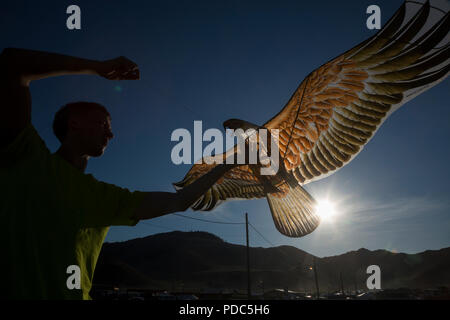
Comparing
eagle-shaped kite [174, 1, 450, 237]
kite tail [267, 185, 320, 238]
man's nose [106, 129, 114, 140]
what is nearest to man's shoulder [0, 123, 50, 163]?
man's nose [106, 129, 114, 140]

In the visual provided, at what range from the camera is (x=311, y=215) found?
2.76m

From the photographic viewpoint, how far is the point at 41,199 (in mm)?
882

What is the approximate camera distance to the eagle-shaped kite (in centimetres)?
213

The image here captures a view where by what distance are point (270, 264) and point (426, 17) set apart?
93744mm

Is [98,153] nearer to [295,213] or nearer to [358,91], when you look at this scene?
[295,213]

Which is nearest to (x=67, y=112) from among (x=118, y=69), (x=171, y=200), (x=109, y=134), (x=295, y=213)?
(x=109, y=134)

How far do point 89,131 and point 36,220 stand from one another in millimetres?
429

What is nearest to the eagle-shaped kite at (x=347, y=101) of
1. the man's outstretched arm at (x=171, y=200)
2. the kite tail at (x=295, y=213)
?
the kite tail at (x=295, y=213)

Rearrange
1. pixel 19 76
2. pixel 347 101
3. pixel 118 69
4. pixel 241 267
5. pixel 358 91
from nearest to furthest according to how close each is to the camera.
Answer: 1. pixel 19 76
2. pixel 118 69
3. pixel 358 91
4. pixel 347 101
5. pixel 241 267

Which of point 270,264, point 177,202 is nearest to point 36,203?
point 177,202

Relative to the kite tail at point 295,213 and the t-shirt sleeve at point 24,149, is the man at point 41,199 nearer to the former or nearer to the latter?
the t-shirt sleeve at point 24,149

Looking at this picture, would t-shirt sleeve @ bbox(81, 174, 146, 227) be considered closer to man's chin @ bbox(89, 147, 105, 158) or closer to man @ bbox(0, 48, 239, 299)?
man @ bbox(0, 48, 239, 299)

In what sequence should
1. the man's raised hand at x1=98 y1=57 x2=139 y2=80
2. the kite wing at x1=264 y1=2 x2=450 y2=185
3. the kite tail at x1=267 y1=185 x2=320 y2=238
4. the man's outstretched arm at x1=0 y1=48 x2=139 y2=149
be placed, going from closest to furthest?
1. the man's outstretched arm at x1=0 y1=48 x2=139 y2=149
2. the man's raised hand at x1=98 y1=57 x2=139 y2=80
3. the kite wing at x1=264 y1=2 x2=450 y2=185
4. the kite tail at x1=267 y1=185 x2=320 y2=238
